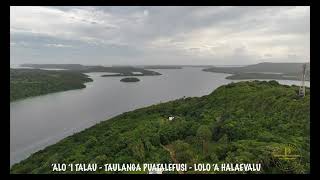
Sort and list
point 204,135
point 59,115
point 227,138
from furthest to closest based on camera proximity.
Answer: point 59,115, point 204,135, point 227,138

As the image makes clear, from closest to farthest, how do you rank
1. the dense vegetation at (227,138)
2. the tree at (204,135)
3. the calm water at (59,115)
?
the dense vegetation at (227,138) → the tree at (204,135) → the calm water at (59,115)

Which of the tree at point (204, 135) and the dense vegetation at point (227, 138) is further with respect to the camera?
the tree at point (204, 135)

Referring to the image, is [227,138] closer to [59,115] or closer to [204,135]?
[204,135]

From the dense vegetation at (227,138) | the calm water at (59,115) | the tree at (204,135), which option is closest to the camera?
the dense vegetation at (227,138)

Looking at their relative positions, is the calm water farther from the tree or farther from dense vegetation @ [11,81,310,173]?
the tree

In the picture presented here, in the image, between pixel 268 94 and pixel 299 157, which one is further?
pixel 268 94

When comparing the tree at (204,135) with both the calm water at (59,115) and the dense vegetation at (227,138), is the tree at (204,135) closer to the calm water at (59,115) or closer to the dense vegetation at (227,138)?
the dense vegetation at (227,138)

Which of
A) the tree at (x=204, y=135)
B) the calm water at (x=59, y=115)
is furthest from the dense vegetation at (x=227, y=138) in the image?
the calm water at (x=59, y=115)

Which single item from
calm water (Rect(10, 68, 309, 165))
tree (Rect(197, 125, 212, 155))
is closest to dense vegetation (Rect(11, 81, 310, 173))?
tree (Rect(197, 125, 212, 155))

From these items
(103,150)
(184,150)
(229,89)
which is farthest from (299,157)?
(229,89)

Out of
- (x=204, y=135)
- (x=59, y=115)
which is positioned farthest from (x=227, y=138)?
(x=59, y=115)
